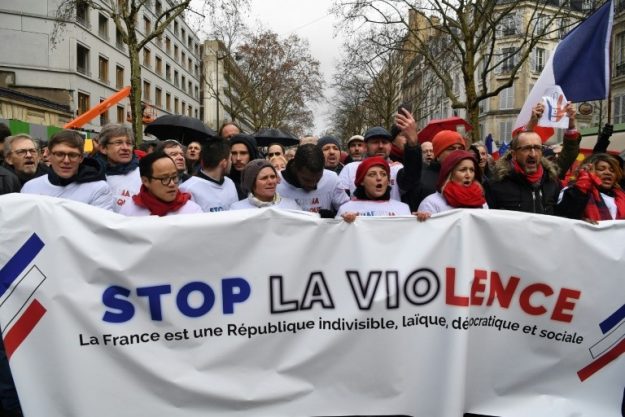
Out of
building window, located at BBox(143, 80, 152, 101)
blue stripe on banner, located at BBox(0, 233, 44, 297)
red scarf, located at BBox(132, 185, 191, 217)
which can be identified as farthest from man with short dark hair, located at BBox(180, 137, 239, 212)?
building window, located at BBox(143, 80, 152, 101)

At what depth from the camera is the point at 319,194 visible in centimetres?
432

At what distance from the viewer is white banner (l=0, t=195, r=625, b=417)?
9.16 ft

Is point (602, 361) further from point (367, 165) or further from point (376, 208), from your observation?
point (367, 165)

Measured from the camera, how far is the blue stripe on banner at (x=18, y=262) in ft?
9.12

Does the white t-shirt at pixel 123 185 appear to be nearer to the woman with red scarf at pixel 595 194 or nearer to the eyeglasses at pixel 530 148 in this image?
the eyeglasses at pixel 530 148

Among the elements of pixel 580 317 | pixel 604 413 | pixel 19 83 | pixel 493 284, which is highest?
pixel 19 83

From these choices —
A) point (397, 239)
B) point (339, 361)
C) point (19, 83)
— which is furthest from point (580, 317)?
point (19, 83)

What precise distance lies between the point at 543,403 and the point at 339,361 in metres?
1.18

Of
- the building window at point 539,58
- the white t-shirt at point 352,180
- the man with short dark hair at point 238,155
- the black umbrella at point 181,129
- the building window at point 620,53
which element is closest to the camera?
the white t-shirt at point 352,180

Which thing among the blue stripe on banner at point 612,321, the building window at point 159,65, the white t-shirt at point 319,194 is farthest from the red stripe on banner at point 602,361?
the building window at point 159,65

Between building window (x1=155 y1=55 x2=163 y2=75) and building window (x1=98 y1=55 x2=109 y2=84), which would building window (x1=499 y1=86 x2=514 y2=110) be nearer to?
building window (x1=155 y1=55 x2=163 y2=75)

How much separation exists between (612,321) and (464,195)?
1108 mm

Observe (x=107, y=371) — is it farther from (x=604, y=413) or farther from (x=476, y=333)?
(x=604, y=413)

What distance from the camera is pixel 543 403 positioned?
3.08 m
